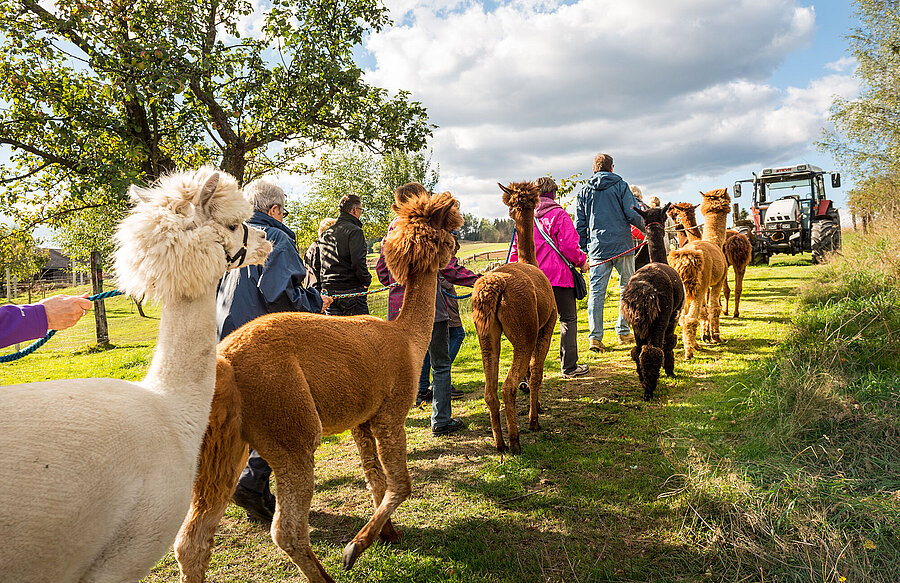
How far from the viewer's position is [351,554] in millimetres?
2750

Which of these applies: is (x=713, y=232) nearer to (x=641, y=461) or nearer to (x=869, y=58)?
(x=641, y=461)

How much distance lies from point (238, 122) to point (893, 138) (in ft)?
93.9

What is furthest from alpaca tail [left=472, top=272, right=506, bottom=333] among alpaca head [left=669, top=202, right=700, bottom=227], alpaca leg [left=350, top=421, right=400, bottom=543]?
alpaca head [left=669, top=202, right=700, bottom=227]

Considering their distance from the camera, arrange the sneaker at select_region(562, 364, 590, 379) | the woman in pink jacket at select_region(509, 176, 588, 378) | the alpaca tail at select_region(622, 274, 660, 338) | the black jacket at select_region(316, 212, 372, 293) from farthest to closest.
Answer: the sneaker at select_region(562, 364, 590, 379), the woman in pink jacket at select_region(509, 176, 588, 378), the alpaca tail at select_region(622, 274, 660, 338), the black jacket at select_region(316, 212, 372, 293)

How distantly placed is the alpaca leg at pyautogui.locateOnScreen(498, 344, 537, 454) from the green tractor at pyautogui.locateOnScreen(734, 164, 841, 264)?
51.1 feet

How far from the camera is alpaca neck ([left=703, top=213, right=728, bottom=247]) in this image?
8.87 metres

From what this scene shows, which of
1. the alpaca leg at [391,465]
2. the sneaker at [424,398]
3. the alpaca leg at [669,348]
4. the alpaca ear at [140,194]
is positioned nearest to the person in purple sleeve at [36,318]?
the alpaca ear at [140,194]

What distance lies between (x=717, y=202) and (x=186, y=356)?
30.7 feet

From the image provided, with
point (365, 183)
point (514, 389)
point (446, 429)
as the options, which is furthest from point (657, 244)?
point (365, 183)

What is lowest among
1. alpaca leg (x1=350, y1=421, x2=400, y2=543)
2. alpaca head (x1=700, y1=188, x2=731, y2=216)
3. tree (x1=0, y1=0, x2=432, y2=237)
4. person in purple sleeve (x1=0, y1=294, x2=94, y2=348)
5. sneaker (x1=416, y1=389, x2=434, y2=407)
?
sneaker (x1=416, y1=389, x2=434, y2=407)

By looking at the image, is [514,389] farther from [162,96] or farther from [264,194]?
[162,96]

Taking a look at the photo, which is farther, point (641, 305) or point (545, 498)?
point (641, 305)

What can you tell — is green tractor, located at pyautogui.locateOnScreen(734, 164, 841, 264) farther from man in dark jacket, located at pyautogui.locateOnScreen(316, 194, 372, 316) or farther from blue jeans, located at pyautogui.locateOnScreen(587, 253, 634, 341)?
man in dark jacket, located at pyautogui.locateOnScreen(316, 194, 372, 316)

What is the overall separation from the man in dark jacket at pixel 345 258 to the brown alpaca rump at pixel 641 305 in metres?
3.09
